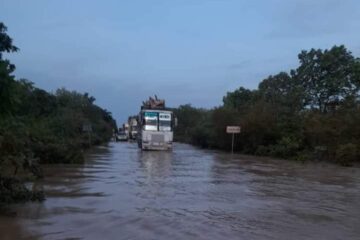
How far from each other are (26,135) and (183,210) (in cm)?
521

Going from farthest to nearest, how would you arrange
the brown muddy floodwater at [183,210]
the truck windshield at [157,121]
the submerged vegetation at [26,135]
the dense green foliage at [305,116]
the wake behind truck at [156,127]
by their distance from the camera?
the wake behind truck at [156,127] → the truck windshield at [157,121] → the dense green foliage at [305,116] → the submerged vegetation at [26,135] → the brown muddy floodwater at [183,210]

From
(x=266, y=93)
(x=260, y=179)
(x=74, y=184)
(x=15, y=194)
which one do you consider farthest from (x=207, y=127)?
(x=15, y=194)

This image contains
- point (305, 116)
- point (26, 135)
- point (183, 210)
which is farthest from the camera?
point (305, 116)

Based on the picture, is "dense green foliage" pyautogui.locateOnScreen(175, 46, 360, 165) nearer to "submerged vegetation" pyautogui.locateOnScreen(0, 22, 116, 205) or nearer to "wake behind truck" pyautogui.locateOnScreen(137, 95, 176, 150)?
"wake behind truck" pyautogui.locateOnScreen(137, 95, 176, 150)

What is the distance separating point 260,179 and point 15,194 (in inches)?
476

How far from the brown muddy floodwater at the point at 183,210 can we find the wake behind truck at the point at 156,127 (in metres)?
22.6

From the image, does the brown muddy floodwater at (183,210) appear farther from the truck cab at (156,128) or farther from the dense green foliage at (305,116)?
the truck cab at (156,128)

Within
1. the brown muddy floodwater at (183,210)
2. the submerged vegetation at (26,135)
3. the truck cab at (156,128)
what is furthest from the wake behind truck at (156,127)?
the brown muddy floodwater at (183,210)

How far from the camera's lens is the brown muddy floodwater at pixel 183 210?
10.4 metres

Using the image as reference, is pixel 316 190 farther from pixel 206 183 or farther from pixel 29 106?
pixel 29 106

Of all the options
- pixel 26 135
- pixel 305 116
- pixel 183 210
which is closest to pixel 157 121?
pixel 305 116

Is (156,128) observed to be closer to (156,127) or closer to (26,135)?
(156,127)


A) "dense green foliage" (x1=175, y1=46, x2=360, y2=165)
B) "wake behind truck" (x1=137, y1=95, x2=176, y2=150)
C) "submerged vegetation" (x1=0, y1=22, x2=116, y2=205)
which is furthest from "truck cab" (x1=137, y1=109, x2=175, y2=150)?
"dense green foliage" (x1=175, y1=46, x2=360, y2=165)

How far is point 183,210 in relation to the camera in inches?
521
